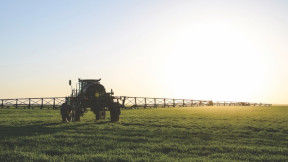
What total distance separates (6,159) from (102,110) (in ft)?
40.9

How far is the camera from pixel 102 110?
2042 cm

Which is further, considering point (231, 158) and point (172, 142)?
point (172, 142)

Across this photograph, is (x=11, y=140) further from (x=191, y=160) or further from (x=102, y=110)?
(x=102, y=110)

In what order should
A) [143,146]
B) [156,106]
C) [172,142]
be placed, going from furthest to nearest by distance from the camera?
[156,106]
[172,142]
[143,146]

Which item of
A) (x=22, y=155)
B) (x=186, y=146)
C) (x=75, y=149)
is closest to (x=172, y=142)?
(x=186, y=146)

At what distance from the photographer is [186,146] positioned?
992cm

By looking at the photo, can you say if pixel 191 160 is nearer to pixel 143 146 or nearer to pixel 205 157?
pixel 205 157

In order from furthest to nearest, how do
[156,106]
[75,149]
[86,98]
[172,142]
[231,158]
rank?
1. [156,106]
2. [86,98]
3. [172,142]
4. [75,149]
5. [231,158]

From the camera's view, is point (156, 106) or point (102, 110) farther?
point (156, 106)

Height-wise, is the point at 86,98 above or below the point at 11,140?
above

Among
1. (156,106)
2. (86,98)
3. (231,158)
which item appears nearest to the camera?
(231,158)

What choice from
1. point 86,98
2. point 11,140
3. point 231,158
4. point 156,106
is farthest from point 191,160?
point 156,106

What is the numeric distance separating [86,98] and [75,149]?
35.5ft

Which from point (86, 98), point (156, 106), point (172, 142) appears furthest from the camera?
point (156, 106)
